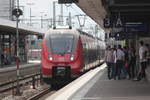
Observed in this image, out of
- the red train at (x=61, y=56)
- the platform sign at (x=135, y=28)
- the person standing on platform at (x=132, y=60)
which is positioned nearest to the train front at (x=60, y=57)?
the red train at (x=61, y=56)

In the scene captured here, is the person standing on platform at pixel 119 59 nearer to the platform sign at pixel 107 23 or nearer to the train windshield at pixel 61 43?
the train windshield at pixel 61 43

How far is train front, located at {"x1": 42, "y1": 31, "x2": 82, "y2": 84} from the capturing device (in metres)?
21.5

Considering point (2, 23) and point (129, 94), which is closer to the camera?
point (129, 94)

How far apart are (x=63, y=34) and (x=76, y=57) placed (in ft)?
5.11

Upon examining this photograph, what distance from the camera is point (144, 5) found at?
19.3 meters

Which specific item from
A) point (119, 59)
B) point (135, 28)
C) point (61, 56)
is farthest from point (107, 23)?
point (119, 59)

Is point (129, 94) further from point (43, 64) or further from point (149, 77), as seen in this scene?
point (43, 64)

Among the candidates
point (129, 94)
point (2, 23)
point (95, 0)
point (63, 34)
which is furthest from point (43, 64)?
point (2, 23)

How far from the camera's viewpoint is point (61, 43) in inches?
872

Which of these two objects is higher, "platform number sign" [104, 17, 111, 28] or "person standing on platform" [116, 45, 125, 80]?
"platform number sign" [104, 17, 111, 28]

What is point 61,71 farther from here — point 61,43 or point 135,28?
point 135,28

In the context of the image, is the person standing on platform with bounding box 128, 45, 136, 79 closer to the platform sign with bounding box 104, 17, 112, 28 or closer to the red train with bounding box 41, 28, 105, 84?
the red train with bounding box 41, 28, 105, 84

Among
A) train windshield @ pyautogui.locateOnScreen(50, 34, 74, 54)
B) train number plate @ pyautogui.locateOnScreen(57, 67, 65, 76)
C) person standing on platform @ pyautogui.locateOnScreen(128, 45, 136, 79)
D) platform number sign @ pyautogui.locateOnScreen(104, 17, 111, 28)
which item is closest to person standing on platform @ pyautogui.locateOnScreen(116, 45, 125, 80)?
person standing on platform @ pyautogui.locateOnScreen(128, 45, 136, 79)

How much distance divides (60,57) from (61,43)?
92 centimetres
